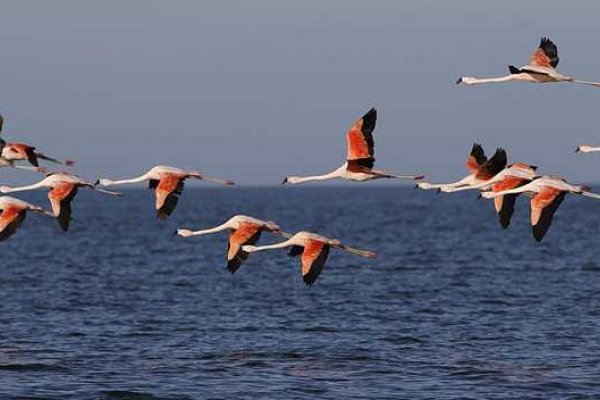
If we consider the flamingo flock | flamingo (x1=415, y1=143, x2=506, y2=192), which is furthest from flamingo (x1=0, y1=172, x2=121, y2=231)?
flamingo (x1=415, y1=143, x2=506, y2=192)

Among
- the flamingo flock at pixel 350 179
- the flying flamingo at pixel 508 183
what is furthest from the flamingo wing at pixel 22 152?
the flying flamingo at pixel 508 183

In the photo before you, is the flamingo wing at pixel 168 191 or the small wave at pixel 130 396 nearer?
the flamingo wing at pixel 168 191

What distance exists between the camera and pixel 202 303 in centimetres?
4619

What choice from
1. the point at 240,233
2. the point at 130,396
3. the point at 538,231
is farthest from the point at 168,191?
the point at 538,231

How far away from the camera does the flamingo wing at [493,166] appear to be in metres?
28.6

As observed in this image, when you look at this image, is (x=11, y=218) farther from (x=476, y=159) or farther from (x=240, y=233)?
(x=476, y=159)

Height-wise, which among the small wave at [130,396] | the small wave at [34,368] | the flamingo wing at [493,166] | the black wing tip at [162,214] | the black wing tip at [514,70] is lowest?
the small wave at [130,396]

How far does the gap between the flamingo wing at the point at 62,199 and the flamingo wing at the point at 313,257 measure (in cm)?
453

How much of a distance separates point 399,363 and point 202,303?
1471 centimetres

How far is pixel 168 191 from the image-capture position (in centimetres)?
2800

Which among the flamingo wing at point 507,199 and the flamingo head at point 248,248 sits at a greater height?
the flamingo wing at point 507,199

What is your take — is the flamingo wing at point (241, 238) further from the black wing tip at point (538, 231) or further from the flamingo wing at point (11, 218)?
the black wing tip at point (538, 231)

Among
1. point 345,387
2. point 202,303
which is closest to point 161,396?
point 345,387

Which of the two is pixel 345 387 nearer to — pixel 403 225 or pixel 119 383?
pixel 119 383
